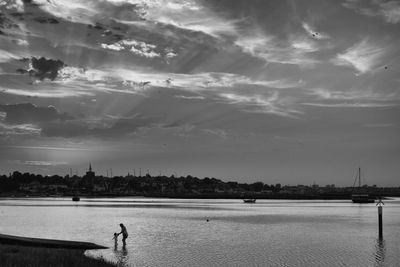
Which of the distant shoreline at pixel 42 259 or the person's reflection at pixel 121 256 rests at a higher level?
the distant shoreline at pixel 42 259

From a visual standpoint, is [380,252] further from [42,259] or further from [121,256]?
[42,259]

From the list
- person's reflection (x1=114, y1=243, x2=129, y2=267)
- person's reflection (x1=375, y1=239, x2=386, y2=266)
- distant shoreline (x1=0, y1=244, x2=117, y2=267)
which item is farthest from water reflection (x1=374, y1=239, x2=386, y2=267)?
distant shoreline (x1=0, y1=244, x2=117, y2=267)

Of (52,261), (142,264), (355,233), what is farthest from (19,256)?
(355,233)

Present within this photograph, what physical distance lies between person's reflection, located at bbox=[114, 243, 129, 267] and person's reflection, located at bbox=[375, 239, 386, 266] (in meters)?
21.4

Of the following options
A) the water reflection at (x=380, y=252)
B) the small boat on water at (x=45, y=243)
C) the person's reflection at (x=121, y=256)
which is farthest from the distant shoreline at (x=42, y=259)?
the water reflection at (x=380, y=252)

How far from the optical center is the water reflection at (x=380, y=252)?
4378cm

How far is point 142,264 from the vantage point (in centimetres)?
4153

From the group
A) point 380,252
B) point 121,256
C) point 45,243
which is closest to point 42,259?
point 45,243

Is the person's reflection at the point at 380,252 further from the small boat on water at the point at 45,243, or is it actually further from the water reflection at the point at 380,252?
the small boat on water at the point at 45,243

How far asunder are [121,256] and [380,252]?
2565 cm

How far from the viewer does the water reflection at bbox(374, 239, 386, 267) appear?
43.8 meters

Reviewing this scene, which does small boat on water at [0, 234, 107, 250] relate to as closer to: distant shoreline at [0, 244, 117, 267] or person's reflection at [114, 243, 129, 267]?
person's reflection at [114, 243, 129, 267]

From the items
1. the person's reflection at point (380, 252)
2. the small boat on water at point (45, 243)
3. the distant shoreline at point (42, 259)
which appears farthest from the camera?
the small boat on water at point (45, 243)

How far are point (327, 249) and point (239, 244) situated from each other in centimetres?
980
